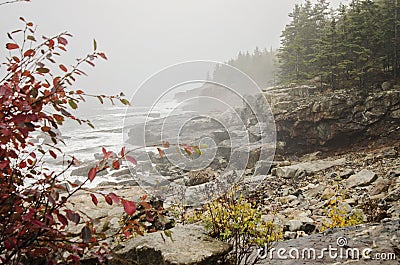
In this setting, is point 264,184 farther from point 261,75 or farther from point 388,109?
point 261,75

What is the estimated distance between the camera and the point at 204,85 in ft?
12.6

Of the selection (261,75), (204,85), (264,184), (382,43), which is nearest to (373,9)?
(382,43)

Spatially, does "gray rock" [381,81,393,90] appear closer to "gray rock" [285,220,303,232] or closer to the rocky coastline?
the rocky coastline

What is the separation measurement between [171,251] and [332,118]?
12111 mm

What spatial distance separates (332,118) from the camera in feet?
40.3

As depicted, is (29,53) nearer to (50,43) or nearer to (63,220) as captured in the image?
(50,43)

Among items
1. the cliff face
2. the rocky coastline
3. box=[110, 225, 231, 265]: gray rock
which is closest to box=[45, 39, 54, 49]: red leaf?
the rocky coastline

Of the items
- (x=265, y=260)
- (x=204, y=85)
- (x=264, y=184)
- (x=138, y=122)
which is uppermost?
(x=204, y=85)

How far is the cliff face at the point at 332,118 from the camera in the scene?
37.8 feet

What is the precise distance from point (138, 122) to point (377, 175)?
5.85 metres

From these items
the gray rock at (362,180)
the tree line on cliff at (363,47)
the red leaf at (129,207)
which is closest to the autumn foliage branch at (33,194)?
the red leaf at (129,207)

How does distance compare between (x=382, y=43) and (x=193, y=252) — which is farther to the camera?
(x=382, y=43)

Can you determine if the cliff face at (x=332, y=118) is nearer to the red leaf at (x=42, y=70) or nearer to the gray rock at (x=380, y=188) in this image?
the gray rock at (x=380, y=188)

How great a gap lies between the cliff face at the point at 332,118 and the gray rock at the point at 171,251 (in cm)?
1170
